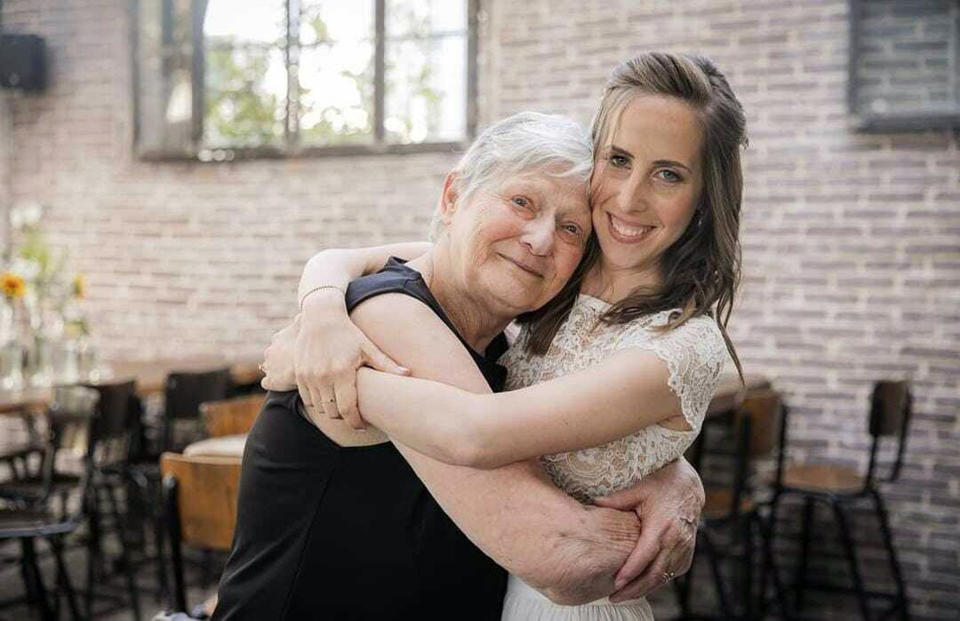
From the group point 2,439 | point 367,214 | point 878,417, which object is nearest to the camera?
point 878,417

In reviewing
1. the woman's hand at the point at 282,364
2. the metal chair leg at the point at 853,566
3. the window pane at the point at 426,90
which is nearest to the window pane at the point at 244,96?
the window pane at the point at 426,90

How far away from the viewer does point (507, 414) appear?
1295mm

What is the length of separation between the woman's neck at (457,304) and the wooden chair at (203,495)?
82cm

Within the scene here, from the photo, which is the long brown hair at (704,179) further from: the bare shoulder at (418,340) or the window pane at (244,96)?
the window pane at (244,96)

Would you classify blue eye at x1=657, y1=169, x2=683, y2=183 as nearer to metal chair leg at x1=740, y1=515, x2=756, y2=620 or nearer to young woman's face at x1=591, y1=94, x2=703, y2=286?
young woman's face at x1=591, y1=94, x2=703, y2=286

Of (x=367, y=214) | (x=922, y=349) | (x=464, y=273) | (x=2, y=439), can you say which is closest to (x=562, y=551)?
(x=464, y=273)

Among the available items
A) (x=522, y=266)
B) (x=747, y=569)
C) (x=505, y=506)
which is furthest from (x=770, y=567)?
(x=505, y=506)

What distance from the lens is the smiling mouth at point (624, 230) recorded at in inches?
64.1

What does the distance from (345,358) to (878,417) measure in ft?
11.1

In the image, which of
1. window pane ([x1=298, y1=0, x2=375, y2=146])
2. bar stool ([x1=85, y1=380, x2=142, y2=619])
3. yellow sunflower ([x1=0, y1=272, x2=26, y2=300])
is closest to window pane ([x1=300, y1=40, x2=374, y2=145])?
window pane ([x1=298, y1=0, x2=375, y2=146])

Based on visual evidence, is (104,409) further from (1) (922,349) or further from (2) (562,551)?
(1) (922,349)

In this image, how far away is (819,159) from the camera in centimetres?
492

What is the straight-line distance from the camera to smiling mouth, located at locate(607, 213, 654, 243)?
1.63 meters

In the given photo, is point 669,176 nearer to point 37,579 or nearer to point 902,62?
point 37,579
